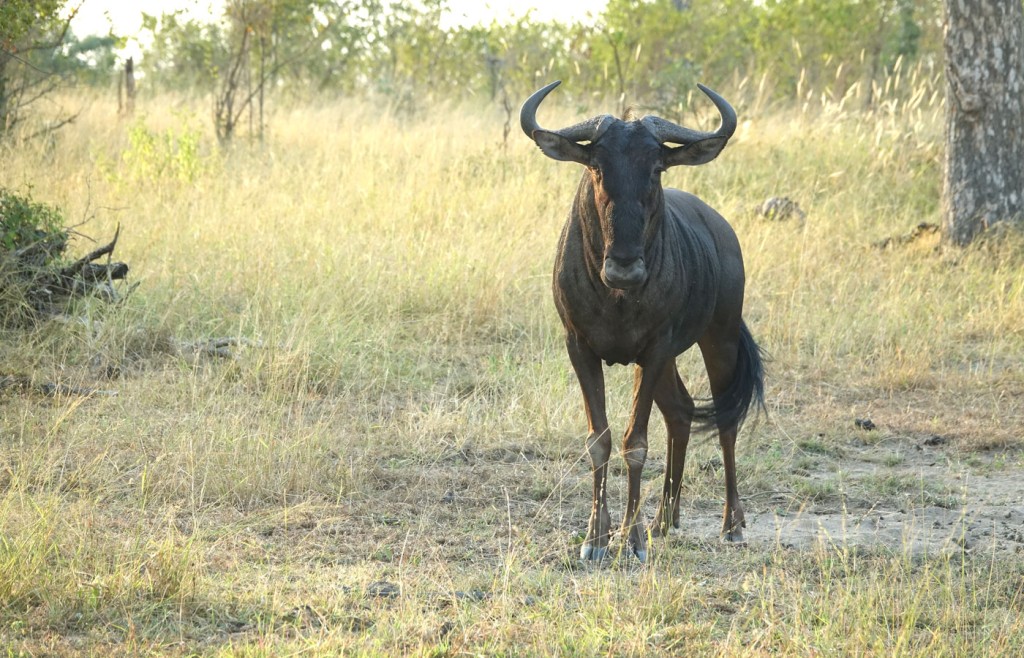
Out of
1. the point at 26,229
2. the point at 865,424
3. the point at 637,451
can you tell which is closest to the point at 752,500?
the point at 637,451

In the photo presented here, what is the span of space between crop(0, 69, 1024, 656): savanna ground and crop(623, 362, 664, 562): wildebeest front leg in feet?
0.29

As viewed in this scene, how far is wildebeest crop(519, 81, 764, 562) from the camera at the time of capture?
14.2 feet

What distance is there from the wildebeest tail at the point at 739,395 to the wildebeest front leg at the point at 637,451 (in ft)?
1.90

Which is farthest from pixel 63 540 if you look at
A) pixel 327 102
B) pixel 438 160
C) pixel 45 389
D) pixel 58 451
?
pixel 327 102

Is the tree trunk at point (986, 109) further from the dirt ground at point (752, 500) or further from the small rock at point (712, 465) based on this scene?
the small rock at point (712, 465)

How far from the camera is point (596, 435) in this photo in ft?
15.4

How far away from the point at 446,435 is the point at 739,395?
159 cm

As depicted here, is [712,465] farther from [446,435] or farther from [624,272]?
[624,272]

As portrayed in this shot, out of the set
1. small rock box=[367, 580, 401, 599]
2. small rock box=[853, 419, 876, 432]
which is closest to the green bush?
small rock box=[367, 580, 401, 599]

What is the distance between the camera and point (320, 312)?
7.33 meters

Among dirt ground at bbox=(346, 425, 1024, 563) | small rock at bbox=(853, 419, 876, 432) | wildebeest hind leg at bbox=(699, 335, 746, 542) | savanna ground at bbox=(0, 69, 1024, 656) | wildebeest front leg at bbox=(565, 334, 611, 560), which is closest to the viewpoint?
savanna ground at bbox=(0, 69, 1024, 656)

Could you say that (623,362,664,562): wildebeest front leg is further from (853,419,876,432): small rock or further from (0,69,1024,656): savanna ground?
(853,419,876,432): small rock

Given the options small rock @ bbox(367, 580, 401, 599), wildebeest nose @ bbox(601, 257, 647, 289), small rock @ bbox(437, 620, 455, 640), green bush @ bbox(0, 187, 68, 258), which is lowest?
small rock @ bbox(367, 580, 401, 599)

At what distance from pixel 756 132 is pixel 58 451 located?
30.9 feet
